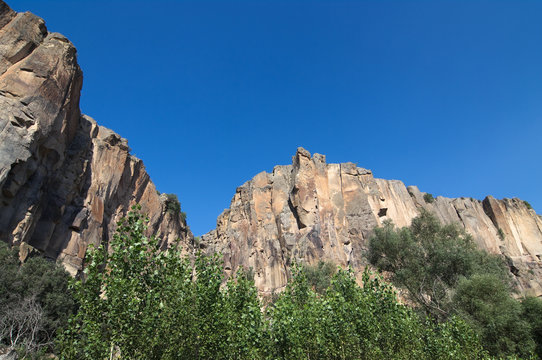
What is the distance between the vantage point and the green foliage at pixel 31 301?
23016 millimetres

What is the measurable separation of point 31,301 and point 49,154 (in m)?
17.8

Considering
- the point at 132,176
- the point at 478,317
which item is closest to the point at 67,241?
the point at 132,176

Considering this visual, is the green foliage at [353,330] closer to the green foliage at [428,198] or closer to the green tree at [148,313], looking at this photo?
the green tree at [148,313]

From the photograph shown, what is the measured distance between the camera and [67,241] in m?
37.9

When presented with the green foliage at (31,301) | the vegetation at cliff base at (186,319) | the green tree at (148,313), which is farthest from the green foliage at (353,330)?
the green foliage at (31,301)

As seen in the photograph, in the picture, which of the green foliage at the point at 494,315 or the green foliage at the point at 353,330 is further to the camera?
the green foliage at the point at 494,315

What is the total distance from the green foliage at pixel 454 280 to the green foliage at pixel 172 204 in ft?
137

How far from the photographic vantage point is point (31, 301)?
25266mm

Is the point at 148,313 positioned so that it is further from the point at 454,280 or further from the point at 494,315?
the point at 454,280

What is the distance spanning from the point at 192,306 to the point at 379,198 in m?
70.3

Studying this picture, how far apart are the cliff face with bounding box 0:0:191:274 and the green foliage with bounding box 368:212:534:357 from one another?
37.2 meters

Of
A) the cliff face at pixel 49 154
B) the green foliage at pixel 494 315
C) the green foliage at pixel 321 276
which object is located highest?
the cliff face at pixel 49 154

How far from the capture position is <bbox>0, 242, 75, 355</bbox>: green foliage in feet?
75.5

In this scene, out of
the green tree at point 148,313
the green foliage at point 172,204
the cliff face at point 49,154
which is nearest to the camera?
the green tree at point 148,313
